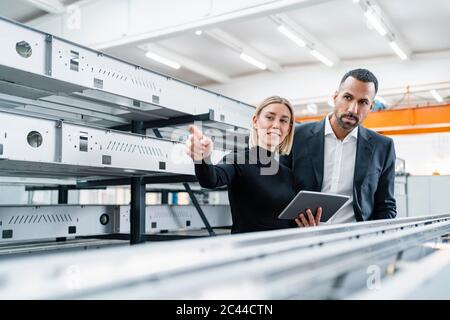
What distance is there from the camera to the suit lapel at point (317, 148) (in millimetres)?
1625

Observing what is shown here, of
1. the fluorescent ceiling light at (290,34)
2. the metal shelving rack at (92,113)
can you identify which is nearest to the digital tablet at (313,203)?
the metal shelving rack at (92,113)

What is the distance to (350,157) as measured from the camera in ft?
5.53

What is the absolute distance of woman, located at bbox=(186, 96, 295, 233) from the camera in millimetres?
1455

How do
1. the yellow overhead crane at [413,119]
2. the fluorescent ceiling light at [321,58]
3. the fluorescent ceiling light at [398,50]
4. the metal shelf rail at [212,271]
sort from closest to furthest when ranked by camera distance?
the metal shelf rail at [212,271]
the yellow overhead crane at [413,119]
the fluorescent ceiling light at [398,50]
the fluorescent ceiling light at [321,58]

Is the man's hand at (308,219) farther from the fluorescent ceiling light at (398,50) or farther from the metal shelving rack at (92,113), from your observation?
the fluorescent ceiling light at (398,50)

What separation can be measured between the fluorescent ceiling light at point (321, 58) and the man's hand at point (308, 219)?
6.19 m

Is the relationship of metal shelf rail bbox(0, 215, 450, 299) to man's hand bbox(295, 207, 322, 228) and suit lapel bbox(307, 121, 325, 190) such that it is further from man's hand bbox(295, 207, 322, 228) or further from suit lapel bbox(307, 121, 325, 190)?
suit lapel bbox(307, 121, 325, 190)

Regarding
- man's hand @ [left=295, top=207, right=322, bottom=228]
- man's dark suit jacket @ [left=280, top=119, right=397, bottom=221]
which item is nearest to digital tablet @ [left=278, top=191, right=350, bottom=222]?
man's hand @ [left=295, top=207, right=322, bottom=228]

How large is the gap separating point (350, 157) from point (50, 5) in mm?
5295

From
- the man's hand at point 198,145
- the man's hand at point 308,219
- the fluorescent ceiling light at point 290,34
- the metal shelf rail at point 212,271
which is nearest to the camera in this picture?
Answer: the metal shelf rail at point 212,271

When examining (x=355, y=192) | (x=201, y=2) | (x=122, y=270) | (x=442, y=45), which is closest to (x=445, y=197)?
(x=442, y=45)

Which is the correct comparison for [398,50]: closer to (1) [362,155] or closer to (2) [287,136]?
(1) [362,155]

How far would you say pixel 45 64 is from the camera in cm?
165
